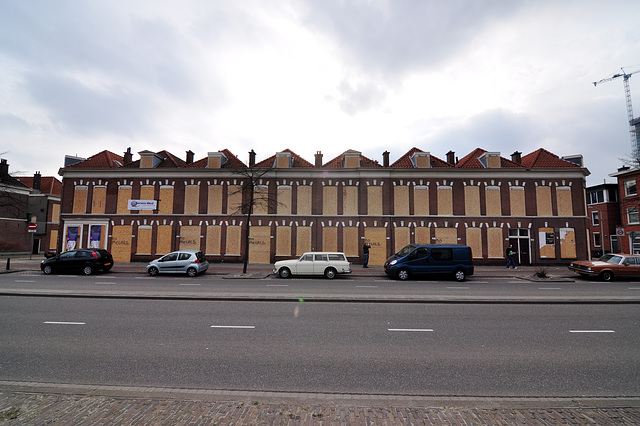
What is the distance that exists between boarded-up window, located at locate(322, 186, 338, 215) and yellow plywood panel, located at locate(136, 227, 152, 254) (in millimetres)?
15810

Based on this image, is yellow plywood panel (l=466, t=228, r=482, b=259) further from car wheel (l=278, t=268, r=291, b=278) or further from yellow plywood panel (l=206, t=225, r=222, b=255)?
yellow plywood panel (l=206, t=225, r=222, b=255)

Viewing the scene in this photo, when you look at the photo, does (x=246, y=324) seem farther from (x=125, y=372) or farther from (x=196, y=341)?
(x=125, y=372)

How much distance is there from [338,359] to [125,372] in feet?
12.3

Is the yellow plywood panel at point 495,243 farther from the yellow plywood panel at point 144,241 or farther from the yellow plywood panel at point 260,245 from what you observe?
the yellow plywood panel at point 144,241

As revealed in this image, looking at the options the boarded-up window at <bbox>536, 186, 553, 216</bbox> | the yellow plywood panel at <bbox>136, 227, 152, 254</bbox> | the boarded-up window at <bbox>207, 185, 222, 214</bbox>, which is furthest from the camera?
the boarded-up window at <bbox>207, 185, 222, 214</bbox>

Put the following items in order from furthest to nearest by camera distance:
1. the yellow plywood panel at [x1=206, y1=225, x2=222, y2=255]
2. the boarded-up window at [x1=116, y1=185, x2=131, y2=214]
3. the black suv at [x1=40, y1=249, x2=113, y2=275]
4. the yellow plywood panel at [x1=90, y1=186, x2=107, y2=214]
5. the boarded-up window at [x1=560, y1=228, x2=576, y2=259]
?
the yellow plywood panel at [x1=90, y1=186, x2=107, y2=214]
the boarded-up window at [x1=116, y1=185, x2=131, y2=214]
the yellow plywood panel at [x1=206, y1=225, x2=222, y2=255]
the boarded-up window at [x1=560, y1=228, x2=576, y2=259]
the black suv at [x1=40, y1=249, x2=113, y2=275]

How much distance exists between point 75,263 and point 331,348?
21213 millimetres

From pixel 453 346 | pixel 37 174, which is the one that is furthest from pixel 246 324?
pixel 37 174

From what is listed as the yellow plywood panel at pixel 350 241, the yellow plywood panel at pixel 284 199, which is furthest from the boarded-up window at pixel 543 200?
the yellow plywood panel at pixel 284 199

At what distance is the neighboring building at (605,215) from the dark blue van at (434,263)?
1329 inches

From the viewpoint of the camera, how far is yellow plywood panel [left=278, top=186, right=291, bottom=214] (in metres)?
27.2

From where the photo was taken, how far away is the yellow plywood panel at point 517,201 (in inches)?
1048

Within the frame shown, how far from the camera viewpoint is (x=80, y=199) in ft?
93.1

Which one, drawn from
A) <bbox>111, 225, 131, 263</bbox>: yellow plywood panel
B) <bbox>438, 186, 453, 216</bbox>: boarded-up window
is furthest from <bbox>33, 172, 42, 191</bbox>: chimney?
<bbox>438, 186, 453, 216</bbox>: boarded-up window
